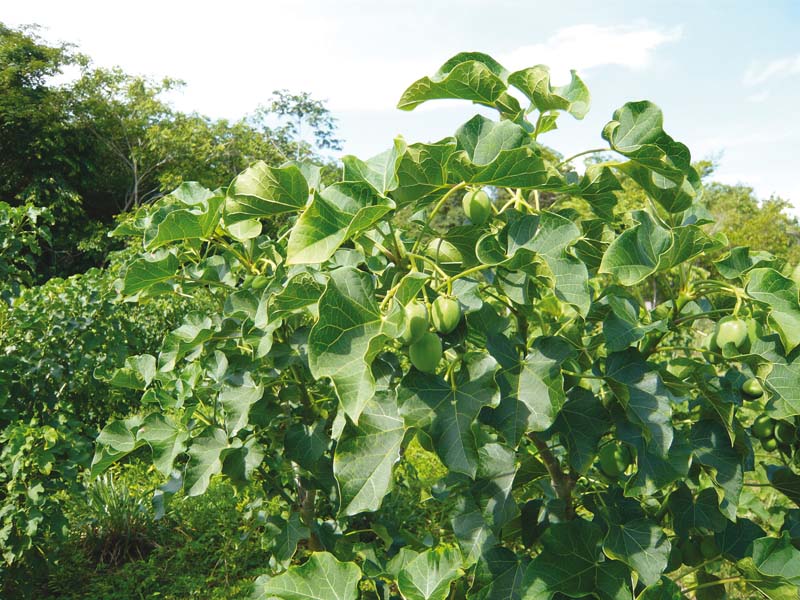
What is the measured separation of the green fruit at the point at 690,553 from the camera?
1181 mm

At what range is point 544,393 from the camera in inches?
33.5

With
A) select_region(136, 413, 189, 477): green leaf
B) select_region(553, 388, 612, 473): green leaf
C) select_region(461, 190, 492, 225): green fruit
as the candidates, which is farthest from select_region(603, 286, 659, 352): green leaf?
select_region(136, 413, 189, 477): green leaf

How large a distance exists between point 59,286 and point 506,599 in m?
2.80

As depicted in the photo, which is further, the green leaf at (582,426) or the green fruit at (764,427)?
the green fruit at (764,427)

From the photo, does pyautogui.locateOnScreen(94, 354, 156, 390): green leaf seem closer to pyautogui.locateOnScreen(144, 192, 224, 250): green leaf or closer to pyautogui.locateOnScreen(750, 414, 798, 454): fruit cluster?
pyautogui.locateOnScreen(144, 192, 224, 250): green leaf

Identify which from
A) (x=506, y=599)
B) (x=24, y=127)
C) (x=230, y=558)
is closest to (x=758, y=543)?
(x=506, y=599)

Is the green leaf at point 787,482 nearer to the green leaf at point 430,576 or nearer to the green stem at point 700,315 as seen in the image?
the green stem at point 700,315

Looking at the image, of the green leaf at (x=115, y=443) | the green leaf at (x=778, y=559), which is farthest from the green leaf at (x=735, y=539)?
the green leaf at (x=115, y=443)

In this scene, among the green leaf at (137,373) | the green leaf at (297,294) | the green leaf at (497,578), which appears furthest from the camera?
the green leaf at (137,373)

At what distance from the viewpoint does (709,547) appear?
117 centimetres

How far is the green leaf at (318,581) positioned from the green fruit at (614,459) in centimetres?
52

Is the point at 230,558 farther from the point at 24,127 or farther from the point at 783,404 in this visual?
the point at 24,127

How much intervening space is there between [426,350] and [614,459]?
23.6 inches

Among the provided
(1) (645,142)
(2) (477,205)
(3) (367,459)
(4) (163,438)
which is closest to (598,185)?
(1) (645,142)
